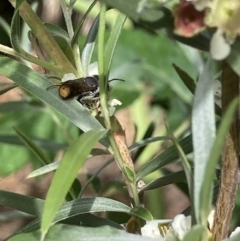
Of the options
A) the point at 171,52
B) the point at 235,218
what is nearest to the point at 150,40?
the point at 171,52

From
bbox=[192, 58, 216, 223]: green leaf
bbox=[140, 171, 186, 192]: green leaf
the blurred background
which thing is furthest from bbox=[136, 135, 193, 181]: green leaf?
the blurred background

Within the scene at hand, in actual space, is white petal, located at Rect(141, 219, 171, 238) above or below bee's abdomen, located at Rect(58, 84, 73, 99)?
below

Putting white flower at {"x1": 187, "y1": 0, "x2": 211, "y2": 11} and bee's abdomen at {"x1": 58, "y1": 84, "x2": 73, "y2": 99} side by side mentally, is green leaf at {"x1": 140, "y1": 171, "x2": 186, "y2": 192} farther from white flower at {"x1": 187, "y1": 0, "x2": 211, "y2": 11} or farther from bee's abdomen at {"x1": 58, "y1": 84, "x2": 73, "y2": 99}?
white flower at {"x1": 187, "y1": 0, "x2": 211, "y2": 11}

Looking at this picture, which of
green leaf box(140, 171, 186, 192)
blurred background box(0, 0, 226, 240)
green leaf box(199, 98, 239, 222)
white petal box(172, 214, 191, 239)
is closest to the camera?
green leaf box(199, 98, 239, 222)

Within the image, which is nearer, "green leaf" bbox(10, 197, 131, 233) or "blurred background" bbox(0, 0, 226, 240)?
"green leaf" bbox(10, 197, 131, 233)

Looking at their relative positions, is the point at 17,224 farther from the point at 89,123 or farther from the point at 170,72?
the point at 89,123
